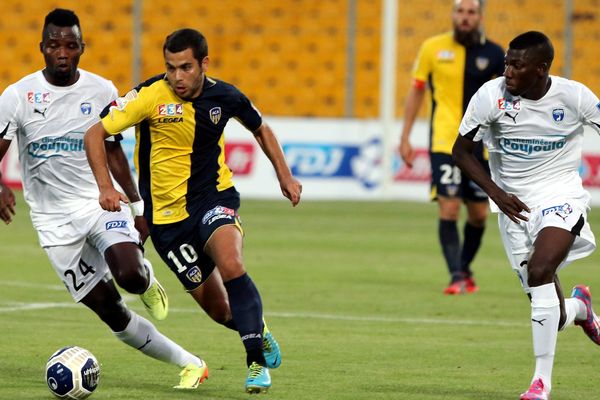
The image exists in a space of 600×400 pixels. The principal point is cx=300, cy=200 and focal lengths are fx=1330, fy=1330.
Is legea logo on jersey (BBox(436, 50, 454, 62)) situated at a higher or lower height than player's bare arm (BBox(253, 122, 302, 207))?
lower

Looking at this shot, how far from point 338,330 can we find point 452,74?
3410 millimetres

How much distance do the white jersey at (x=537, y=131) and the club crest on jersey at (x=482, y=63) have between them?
4.48 metres

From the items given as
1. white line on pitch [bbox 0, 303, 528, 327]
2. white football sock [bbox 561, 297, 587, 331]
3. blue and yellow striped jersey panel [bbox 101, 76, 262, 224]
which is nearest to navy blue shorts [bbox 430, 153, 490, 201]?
white line on pitch [bbox 0, 303, 528, 327]

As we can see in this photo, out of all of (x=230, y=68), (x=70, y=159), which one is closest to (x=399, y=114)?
(x=230, y=68)

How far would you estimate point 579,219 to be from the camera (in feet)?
24.0

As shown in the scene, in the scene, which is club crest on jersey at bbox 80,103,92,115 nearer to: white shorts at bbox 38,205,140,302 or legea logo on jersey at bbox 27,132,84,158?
legea logo on jersey at bbox 27,132,84,158

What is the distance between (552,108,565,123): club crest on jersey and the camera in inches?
292

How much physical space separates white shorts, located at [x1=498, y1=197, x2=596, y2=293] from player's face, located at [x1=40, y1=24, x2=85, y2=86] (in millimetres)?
2637

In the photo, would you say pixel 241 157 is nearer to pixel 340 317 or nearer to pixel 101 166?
pixel 340 317

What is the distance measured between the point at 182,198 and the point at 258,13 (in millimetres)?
18890

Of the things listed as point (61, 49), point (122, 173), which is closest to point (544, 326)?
point (122, 173)

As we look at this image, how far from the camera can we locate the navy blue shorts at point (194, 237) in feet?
Answer: 23.6

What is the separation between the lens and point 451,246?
39.3ft

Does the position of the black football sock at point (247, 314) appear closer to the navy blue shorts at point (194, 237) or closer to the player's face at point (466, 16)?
the navy blue shorts at point (194, 237)
